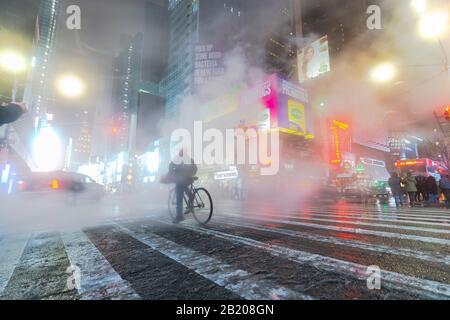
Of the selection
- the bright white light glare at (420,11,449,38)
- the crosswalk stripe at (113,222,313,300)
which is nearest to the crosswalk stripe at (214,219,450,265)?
the crosswalk stripe at (113,222,313,300)

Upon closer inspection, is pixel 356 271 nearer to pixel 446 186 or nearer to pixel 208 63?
pixel 446 186

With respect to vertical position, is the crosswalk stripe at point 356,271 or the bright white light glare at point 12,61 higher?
the bright white light glare at point 12,61

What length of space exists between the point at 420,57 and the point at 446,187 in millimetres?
7676

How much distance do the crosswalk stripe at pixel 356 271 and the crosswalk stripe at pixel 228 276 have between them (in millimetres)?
646

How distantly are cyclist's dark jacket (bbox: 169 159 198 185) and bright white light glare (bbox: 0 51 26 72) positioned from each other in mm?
18018

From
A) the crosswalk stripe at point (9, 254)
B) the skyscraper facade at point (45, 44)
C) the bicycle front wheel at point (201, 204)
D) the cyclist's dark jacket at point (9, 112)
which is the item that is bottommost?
the crosswalk stripe at point (9, 254)

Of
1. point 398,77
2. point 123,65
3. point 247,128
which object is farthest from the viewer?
point 123,65

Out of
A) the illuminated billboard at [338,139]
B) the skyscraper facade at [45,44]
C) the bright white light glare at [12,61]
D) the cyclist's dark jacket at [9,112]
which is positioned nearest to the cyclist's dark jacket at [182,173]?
the cyclist's dark jacket at [9,112]

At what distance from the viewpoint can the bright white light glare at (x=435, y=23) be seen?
9.41 m

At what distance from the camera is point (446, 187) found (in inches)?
385

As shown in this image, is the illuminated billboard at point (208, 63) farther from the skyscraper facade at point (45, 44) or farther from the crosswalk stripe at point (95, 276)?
the skyscraper facade at point (45, 44)

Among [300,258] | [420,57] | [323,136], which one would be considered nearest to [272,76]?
[323,136]

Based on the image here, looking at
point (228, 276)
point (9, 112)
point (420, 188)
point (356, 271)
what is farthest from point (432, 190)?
point (9, 112)
